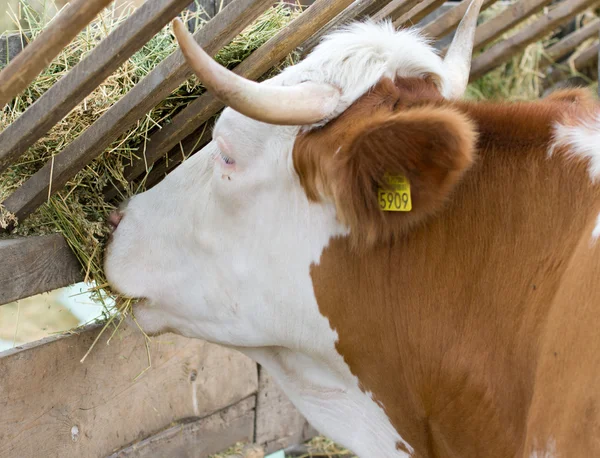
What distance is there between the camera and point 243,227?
8.21 ft

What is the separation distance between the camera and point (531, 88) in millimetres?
7688

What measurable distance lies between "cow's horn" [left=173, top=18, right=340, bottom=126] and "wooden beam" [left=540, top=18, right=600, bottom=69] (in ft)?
18.1

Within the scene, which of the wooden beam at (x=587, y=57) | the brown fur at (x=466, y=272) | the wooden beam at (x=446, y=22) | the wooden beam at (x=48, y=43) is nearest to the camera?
the wooden beam at (x=48, y=43)

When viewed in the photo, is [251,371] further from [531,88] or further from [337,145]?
[531,88]

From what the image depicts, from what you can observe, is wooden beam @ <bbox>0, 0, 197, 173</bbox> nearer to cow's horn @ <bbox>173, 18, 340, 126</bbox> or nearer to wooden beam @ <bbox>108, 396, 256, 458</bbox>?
cow's horn @ <bbox>173, 18, 340, 126</bbox>

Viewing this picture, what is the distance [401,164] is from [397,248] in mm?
334

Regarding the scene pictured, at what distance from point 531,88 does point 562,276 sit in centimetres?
606

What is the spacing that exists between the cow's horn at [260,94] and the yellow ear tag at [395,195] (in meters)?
0.32

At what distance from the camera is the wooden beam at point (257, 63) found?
9.25 ft

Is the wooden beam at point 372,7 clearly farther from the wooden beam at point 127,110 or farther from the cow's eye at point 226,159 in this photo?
the cow's eye at point 226,159

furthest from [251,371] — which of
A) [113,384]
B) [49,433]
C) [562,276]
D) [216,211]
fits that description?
[562,276]

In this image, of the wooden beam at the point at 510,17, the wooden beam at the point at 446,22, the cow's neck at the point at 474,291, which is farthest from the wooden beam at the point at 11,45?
the wooden beam at the point at 510,17

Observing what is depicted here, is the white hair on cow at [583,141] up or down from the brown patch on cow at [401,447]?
up

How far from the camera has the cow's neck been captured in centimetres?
210
